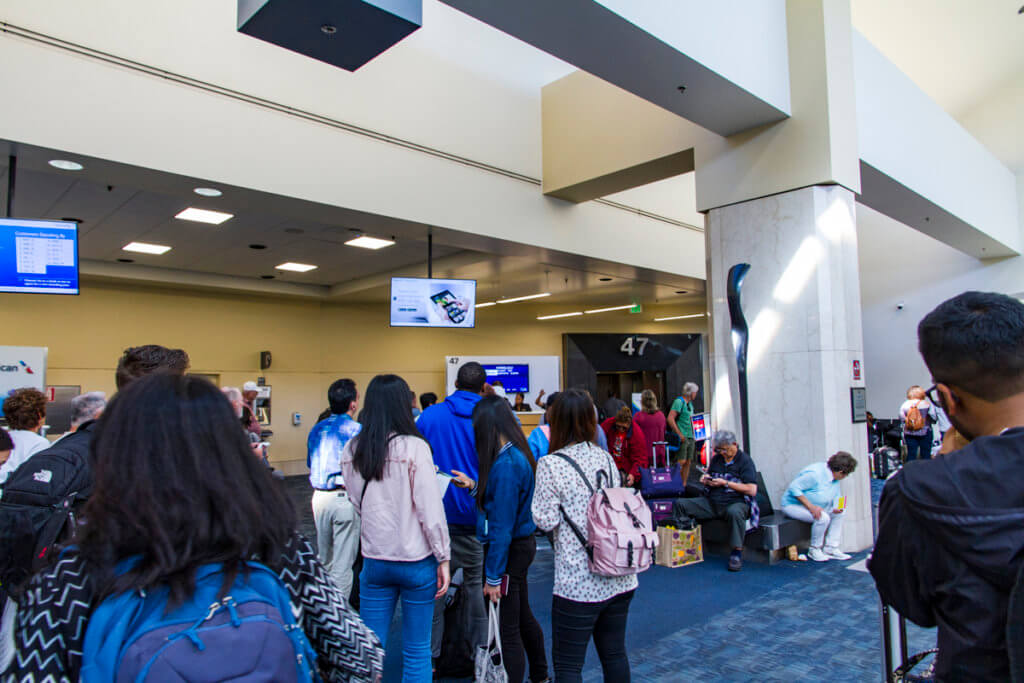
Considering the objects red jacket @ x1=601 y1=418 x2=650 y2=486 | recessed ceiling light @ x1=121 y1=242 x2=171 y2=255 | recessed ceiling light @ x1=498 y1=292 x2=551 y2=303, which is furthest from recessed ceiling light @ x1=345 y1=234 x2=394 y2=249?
recessed ceiling light @ x1=498 y1=292 x2=551 y2=303

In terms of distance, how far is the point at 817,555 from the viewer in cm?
577

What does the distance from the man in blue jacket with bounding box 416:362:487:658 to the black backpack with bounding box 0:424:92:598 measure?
1.67 meters

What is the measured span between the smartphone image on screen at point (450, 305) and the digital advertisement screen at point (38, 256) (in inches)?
140

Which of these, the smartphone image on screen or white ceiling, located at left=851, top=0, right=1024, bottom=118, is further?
white ceiling, located at left=851, top=0, right=1024, bottom=118

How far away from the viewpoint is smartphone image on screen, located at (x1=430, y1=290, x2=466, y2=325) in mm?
7574

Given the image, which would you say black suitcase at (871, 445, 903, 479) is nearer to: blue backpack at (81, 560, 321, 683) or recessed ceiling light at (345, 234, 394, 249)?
recessed ceiling light at (345, 234, 394, 249)

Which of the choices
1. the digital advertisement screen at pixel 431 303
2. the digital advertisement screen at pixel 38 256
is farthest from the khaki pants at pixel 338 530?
the digital advertisement screen at pixel 431 303

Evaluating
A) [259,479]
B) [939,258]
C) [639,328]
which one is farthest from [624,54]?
[639,328]

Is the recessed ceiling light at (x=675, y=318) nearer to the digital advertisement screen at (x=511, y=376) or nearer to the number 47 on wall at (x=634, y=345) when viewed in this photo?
the number 47 on wall at (x=634, y=345)

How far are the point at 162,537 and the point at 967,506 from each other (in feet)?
4.44

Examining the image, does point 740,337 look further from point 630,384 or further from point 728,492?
point 630,384

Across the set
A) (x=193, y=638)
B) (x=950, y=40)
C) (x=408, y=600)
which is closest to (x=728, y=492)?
(x=408, y=600)

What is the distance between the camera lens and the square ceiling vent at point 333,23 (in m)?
3.49

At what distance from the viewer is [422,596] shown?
8.61 feet
